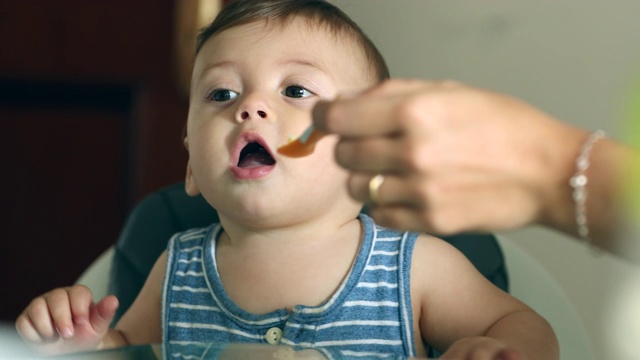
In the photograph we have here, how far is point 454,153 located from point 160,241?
2.39ft

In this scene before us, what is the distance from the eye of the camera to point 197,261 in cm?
116

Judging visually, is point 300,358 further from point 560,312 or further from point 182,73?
point 182,73

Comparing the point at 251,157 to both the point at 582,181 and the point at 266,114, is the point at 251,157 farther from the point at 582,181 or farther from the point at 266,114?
the point at 582,181

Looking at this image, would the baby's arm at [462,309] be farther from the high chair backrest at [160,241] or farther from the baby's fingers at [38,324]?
the baby's fingers at [38,324]

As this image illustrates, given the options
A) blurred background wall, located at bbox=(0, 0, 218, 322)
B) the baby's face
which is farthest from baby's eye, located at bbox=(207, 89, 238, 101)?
blurred background wall, located at bbox=(0, 0, 218, 322)

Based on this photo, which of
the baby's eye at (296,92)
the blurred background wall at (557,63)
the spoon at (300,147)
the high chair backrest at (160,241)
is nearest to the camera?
the spoon at (300,147)

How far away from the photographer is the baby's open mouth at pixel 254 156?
1022 millimetres

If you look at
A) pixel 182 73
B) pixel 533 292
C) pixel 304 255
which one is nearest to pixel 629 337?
pixel 533 292

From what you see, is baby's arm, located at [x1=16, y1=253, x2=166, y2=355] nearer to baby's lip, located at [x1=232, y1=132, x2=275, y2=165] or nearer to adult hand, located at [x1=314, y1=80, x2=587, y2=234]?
baby's lip, located at [x1=232, y1=132, x2=275, y2=165]

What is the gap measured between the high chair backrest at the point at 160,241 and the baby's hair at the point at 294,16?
27 centimetres

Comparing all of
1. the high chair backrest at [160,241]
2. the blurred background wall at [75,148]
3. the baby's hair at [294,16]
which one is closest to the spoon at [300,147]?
the baby's hair at [294,16]

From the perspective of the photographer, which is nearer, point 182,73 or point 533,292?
point 533,292

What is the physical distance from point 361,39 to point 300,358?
0.50 m

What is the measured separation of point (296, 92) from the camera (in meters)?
1.06
